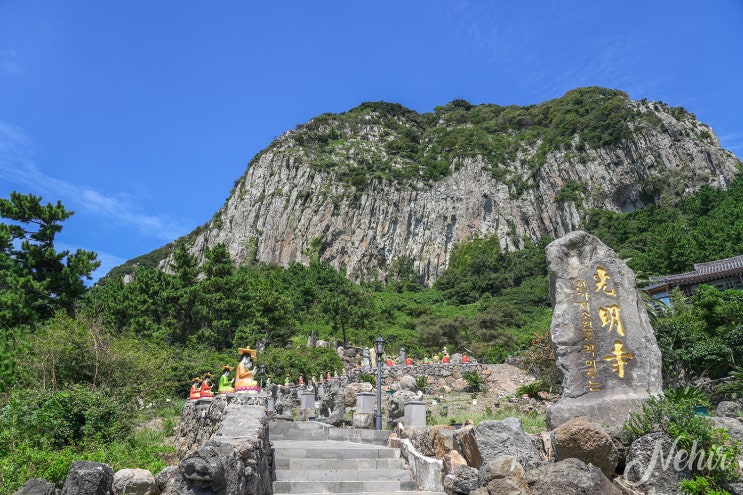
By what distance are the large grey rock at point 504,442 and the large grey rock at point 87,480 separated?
3747 mm

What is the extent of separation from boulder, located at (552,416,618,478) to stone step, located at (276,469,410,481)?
2.47m

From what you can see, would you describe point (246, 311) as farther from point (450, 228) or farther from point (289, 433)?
point (450, 228)

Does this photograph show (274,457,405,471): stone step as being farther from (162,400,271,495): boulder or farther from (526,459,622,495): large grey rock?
(526,459,622,495): large grey rock

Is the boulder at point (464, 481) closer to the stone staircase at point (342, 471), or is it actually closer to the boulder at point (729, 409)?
the stone staircase at point (342, 471)

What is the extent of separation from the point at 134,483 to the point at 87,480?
2.26 feet

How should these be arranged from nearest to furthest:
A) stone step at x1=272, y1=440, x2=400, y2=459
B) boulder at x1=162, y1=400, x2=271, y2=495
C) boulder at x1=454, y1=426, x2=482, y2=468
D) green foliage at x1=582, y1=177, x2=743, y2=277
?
boulder at x1=162, y1=400, x2=271, y2=495 → boulder at x1=454, y1=426, x2=482, y2=468 → stone step at x1=272, y1=440, x2=400, y2=459 → green foliage at x1=582, y1=177, x2=743, y2=277

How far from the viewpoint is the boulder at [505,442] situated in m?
5.27

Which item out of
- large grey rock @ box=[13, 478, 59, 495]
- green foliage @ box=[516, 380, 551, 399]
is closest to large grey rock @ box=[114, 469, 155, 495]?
large grey rock @ box=[13, 478, 59, 495]

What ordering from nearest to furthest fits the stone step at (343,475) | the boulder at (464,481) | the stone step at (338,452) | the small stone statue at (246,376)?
1. the boulder at (464,481)
2. the stone step at (343,475)
3. the stone step at (338,452)
4. the small stone statue at (246,376)

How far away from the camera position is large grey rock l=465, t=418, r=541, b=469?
5270 mm

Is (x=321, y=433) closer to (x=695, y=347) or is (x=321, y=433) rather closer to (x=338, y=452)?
(x=338, y=452)

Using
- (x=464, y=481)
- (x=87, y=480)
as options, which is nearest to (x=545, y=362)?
(x=464, y=481)

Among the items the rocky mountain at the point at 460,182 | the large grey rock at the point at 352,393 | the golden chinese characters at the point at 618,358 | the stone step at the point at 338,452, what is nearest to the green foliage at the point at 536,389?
the large grey rock at the point at 352,393

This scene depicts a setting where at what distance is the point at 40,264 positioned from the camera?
2080cm
